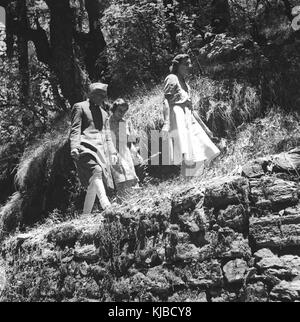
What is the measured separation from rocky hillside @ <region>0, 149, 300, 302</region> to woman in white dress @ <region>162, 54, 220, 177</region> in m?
1.09

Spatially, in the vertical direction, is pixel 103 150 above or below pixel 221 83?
below

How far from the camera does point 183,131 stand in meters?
8.68

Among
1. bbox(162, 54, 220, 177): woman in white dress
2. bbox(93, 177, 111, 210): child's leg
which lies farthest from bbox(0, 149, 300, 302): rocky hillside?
bbox(162, 54, 220, 177): woman in white dress

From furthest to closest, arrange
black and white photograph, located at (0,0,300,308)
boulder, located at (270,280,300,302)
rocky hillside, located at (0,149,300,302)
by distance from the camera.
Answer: black and white photograph, located at (0,0,300,308) < rocky hillside, located at (0,149,300,302) < boulder, located at (270,280,300,302)

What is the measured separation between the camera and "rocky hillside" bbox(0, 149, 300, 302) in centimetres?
575

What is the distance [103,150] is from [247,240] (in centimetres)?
339

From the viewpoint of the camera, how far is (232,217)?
6.11m

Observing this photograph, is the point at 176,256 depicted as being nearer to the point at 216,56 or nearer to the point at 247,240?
the point at 247,240

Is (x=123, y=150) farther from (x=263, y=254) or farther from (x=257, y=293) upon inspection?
(x=257, y=293)

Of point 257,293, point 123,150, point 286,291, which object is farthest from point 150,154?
point 286,291

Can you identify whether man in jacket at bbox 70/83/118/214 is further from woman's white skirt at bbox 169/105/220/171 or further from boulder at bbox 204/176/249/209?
boulder at bbox 204/176/249/209

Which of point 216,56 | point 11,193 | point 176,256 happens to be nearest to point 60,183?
point 11,193

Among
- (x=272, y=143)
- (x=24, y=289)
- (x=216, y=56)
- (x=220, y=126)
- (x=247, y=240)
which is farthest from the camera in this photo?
(x=216, y=56)

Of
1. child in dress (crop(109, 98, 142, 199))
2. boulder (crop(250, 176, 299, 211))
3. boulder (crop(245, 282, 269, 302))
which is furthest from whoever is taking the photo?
child in dress (crop(109, 98, 142, 199))
